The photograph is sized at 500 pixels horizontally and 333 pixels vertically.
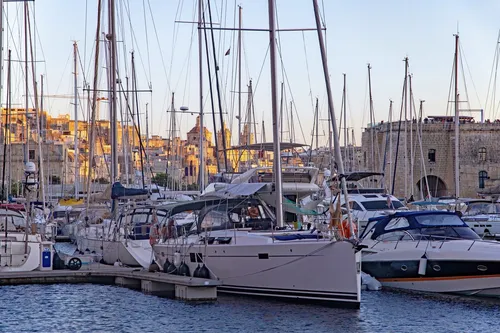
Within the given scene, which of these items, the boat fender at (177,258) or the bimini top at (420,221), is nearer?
the boat fender at (177,258)

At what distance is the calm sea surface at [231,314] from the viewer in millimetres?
16672

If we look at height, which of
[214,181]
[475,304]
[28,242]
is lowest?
[475,304]

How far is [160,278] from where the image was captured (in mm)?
20125

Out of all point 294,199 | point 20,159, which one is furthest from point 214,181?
point 20,159

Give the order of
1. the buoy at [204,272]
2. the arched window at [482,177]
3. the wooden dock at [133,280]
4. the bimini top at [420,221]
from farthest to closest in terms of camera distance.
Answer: the arched window at [482,177]
the bimini top at [420,221]
the buoy at [204,272]
the wooden dock at [133,280]

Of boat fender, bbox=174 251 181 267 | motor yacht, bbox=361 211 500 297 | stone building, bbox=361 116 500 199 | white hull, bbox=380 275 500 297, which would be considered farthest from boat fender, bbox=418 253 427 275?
stone building, bbox=361 116 500 199

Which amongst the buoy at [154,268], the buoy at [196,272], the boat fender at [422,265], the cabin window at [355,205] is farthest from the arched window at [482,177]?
the buoy at [196,272]

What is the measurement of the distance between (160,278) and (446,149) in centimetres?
4781

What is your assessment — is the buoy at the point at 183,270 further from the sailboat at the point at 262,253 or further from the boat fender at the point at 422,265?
the boat fender at the point at 422,265

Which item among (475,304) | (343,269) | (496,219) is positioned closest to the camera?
(343,269)

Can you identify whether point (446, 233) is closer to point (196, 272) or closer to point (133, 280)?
point (196, 272)

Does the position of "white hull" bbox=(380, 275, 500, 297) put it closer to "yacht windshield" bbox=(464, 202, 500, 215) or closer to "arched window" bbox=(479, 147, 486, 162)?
"yacht windshield" bbox=(464, 202, 500, 215)

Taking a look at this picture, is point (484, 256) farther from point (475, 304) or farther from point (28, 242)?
point (28, 242)

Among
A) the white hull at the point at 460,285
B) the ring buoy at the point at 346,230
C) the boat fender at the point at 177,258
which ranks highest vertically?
the ring buoy at the point at 346,230
